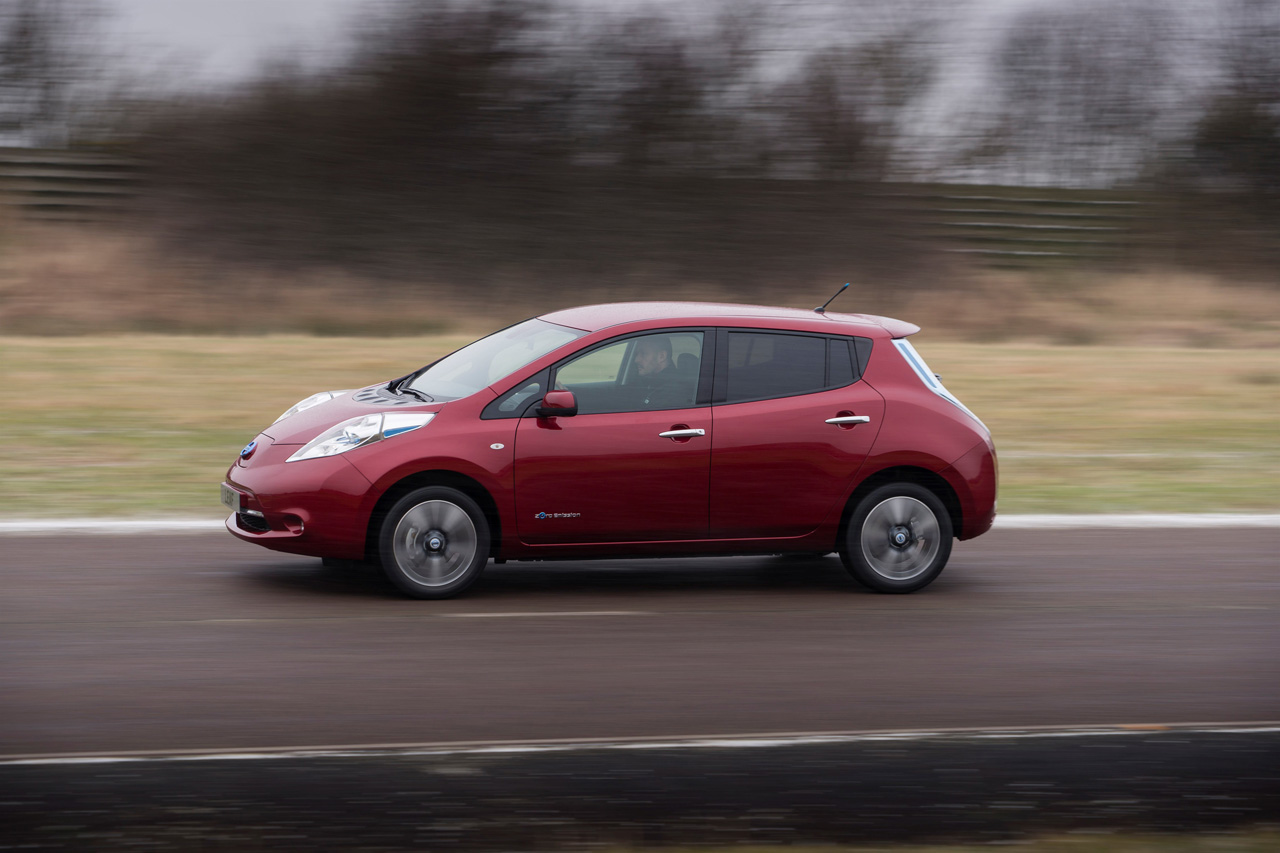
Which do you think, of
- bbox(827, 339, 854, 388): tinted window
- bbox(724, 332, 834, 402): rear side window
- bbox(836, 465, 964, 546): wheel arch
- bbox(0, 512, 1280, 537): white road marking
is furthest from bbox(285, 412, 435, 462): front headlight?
bbox(0, 512, 1280, 537): white road marking

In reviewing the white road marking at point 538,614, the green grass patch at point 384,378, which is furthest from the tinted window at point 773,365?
the green grass patch at point 384,378

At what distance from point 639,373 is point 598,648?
5.44 ft

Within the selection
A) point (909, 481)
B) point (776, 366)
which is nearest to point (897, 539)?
point (909, 481)

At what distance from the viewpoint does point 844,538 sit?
796cm

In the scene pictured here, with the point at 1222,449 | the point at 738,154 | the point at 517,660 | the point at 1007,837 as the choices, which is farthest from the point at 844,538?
the point at 738,154

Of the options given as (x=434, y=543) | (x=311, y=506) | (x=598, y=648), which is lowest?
(x=598, y=648)

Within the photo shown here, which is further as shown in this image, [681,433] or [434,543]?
[681,433]

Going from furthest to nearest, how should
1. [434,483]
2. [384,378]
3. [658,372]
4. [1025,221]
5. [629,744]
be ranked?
[1025,221], [384,378], [658,372], [434,483], [629,744]

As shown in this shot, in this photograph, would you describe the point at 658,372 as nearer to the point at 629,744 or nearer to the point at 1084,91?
the point at 629,744

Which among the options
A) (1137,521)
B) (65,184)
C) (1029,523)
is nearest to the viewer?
(1029,523)

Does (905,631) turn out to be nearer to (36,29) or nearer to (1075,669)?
(1075,669)

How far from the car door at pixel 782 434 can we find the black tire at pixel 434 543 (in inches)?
49.5

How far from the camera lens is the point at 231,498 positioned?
7.65m

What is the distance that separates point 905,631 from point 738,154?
23764 mm
